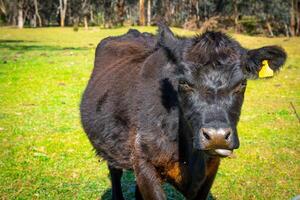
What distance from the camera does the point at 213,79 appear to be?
4.29 m

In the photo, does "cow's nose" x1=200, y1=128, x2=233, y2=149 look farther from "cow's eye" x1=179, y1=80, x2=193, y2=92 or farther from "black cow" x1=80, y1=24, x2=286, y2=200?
"cow's eye" x1=179, y1=80, x2=193, y2=92

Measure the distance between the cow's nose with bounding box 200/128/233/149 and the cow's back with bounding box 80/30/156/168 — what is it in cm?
159

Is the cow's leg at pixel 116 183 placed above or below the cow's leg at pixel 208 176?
below

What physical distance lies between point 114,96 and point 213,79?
2.04 meters

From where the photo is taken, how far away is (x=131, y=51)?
6871mm

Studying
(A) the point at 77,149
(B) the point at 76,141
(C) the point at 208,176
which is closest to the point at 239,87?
(C) the point at 208,176

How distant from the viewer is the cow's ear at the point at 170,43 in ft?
15.8

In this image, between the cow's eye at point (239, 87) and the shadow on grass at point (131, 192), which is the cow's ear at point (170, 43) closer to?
the cow's eye at point (239, 87)

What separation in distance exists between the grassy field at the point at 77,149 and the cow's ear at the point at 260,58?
2.80 metres

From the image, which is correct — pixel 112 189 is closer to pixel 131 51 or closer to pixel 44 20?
pixel 131 51

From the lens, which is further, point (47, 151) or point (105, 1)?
point (105, 1)

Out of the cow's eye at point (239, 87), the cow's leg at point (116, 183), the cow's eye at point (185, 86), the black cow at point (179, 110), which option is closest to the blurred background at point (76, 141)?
the cow's leg at point (116, 183)

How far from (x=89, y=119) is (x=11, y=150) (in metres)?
2.92

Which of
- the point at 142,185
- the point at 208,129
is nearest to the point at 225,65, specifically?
the point at 208,129
